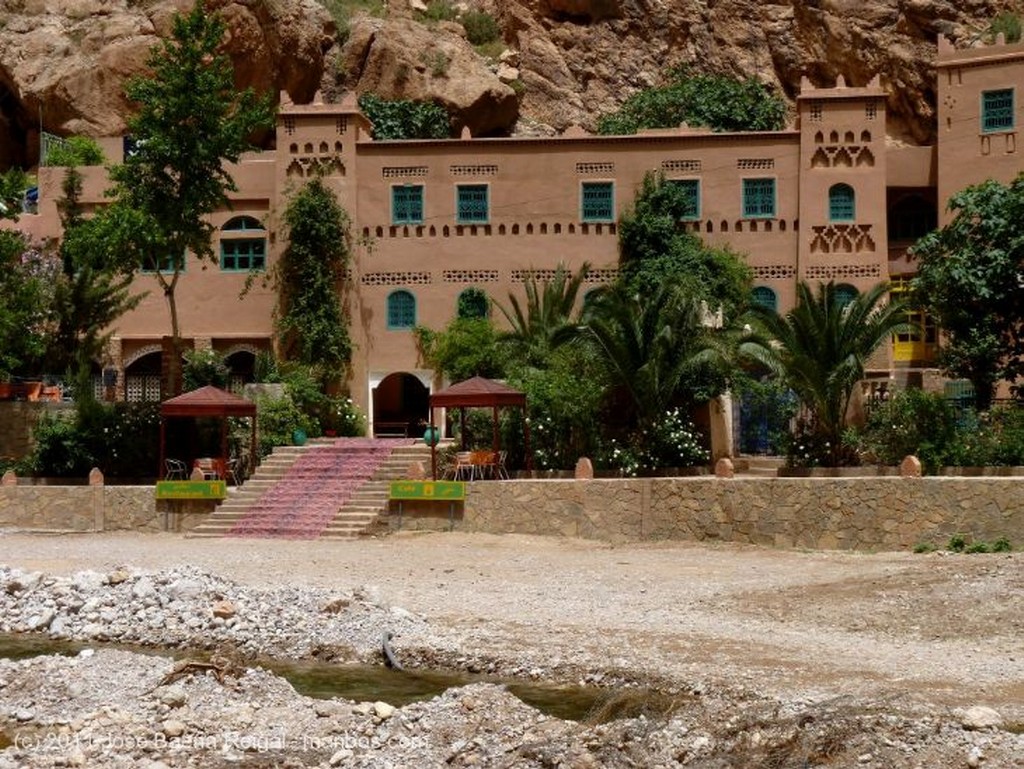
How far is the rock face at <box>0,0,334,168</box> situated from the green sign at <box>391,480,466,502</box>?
65.6ft

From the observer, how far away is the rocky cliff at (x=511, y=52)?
127 feet

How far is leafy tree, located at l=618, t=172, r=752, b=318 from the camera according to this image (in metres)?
31.2

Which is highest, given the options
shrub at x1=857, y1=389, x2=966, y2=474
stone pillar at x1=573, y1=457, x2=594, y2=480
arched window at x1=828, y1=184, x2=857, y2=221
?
arched window at x1=828, y1=184, x2=857, y2=221

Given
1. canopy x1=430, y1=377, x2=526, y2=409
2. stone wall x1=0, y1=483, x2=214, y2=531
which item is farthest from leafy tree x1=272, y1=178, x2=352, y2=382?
canopy x1=430, y1=377, x2=526, y2=409

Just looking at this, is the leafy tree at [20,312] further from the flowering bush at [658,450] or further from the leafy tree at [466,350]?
the flowering bush at [658,450]

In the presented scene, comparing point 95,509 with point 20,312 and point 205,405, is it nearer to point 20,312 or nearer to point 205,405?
point 205,405

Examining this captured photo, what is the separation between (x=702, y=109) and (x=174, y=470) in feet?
60.6

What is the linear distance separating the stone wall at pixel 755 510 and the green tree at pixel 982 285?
5.51m

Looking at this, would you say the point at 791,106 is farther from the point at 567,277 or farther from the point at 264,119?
the point at 264,119

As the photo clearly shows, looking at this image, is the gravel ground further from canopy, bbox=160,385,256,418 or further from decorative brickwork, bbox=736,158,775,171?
decorative brickwork, bbox=736,158,775,171

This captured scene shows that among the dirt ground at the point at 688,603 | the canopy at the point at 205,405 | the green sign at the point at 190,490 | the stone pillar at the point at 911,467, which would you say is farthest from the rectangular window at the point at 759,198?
the green sign at the point at 190,490

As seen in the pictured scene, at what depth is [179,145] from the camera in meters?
28.2

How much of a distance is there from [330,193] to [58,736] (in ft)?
75.0

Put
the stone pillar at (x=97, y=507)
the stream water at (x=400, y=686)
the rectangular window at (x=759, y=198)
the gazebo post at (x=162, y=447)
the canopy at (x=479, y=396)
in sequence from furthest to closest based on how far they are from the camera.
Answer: the rectangular window at (x=759, y=198) < the gazebo post at (x=162, y=447) < the stone pillar at (x=97, y=507) < the canopy at (x=479, y=396) < the stream water at (x=400, y=686)
